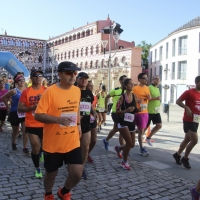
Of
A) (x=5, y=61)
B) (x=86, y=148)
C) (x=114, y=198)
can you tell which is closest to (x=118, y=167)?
(x=86, y=148)

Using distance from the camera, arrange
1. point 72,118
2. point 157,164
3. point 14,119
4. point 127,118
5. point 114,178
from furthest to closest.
Result: 1. point 14,119
2. point 157,164
3. point 127,118
4. point 114,178
5. point 72,118

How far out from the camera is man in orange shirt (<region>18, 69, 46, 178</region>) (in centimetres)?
482

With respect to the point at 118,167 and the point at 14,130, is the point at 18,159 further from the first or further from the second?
the point at 118,167

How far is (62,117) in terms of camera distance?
317cm

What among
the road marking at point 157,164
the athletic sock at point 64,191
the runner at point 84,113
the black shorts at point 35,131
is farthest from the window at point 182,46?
the athletic sock at point 64,191

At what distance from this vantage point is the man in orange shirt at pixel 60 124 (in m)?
3.22

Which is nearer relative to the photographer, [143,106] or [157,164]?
[157,164]

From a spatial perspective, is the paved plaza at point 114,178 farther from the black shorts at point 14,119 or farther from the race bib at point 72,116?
the race bib at point 72,116

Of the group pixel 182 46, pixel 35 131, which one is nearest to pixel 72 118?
pixel 35 131

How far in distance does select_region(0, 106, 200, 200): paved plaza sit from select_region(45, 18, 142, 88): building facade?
1068 inches

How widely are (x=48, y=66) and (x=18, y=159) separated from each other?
57.0 metres

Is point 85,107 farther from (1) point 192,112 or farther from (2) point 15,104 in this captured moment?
(2) point 15,104

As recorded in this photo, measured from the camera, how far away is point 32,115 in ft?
16.6

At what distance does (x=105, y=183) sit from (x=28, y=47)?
58859 mm
